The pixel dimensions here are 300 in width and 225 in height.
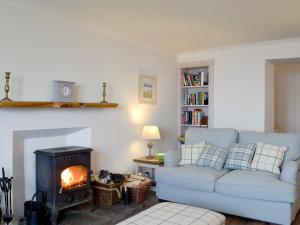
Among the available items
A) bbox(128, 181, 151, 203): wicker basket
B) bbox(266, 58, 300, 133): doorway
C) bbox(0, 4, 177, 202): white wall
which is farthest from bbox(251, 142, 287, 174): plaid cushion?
bbox(266, 58, 300, 133): doorway

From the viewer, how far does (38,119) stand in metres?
3.13

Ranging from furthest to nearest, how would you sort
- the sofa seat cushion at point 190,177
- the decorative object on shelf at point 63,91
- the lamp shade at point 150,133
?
the lamp shade at point 150,133 < the sofa seat cushion at point 190,177 < the decorative object on shelf at point 63,91

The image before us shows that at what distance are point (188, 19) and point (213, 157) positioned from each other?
168 centimetres

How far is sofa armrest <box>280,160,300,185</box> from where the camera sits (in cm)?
305

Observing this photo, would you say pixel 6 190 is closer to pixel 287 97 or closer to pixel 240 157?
pixel 240 157

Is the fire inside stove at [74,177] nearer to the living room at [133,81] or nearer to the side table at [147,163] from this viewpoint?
the living room at [133,81]

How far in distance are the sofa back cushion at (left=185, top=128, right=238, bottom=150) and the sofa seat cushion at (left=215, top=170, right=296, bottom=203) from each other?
0.62 metres

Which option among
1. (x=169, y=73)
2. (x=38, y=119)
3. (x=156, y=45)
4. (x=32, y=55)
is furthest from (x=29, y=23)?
(x=169, y=73)

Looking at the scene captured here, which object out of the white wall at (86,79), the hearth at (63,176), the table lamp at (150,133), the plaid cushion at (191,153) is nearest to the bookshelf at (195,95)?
the white wall at (86,79)

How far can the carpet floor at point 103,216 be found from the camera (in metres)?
3.10

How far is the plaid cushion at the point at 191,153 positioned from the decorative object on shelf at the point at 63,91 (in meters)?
1.59

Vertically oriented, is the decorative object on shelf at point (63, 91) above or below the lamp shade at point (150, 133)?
above

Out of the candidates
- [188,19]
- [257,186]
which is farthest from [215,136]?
[188,19]

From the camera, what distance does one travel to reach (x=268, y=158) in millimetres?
3436
